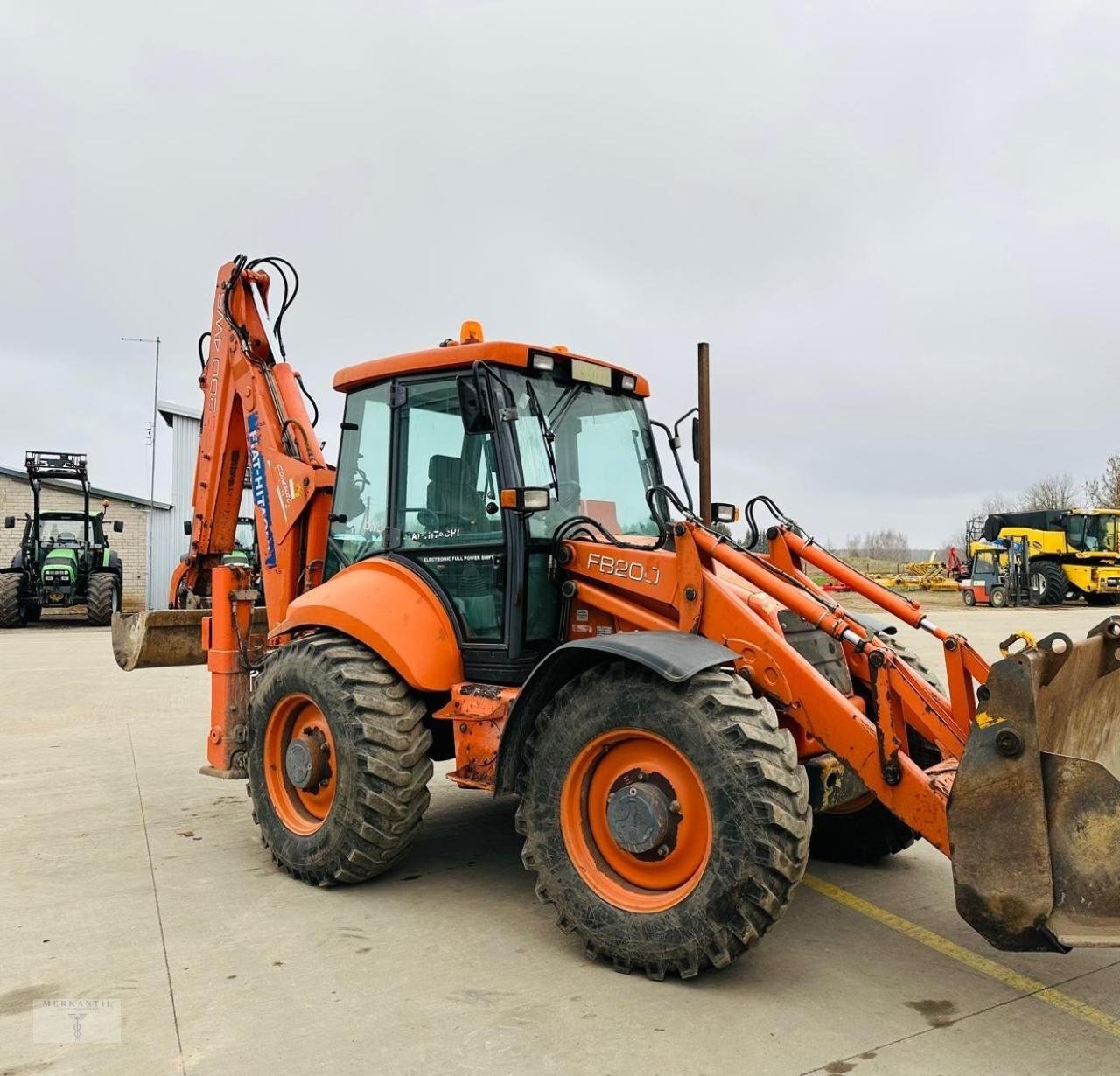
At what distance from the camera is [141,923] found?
4195mm

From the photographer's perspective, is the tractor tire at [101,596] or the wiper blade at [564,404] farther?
the tractor tire at [101,596]

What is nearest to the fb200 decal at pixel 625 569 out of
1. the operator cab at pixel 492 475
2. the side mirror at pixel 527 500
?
the operator cab at pixel 492 475

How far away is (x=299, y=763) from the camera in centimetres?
481

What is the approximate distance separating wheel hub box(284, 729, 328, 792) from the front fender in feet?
1.79

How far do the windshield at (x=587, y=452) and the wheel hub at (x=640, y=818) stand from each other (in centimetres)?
136

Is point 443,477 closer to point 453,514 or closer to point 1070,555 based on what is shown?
point 453,514

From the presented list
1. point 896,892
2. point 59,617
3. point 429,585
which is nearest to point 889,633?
point 896,892

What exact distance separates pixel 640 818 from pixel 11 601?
2016 cm

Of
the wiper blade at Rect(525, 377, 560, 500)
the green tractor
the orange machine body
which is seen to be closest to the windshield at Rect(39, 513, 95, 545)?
the green tractor

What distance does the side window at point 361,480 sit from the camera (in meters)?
5.23

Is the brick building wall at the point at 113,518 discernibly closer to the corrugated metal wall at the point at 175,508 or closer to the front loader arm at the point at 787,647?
the corrugated metal wall at the point at 175,508

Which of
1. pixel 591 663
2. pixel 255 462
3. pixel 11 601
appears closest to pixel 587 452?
pixel 591 663

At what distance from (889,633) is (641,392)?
1864mm

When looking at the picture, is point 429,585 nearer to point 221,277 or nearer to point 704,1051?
point 704,1051
